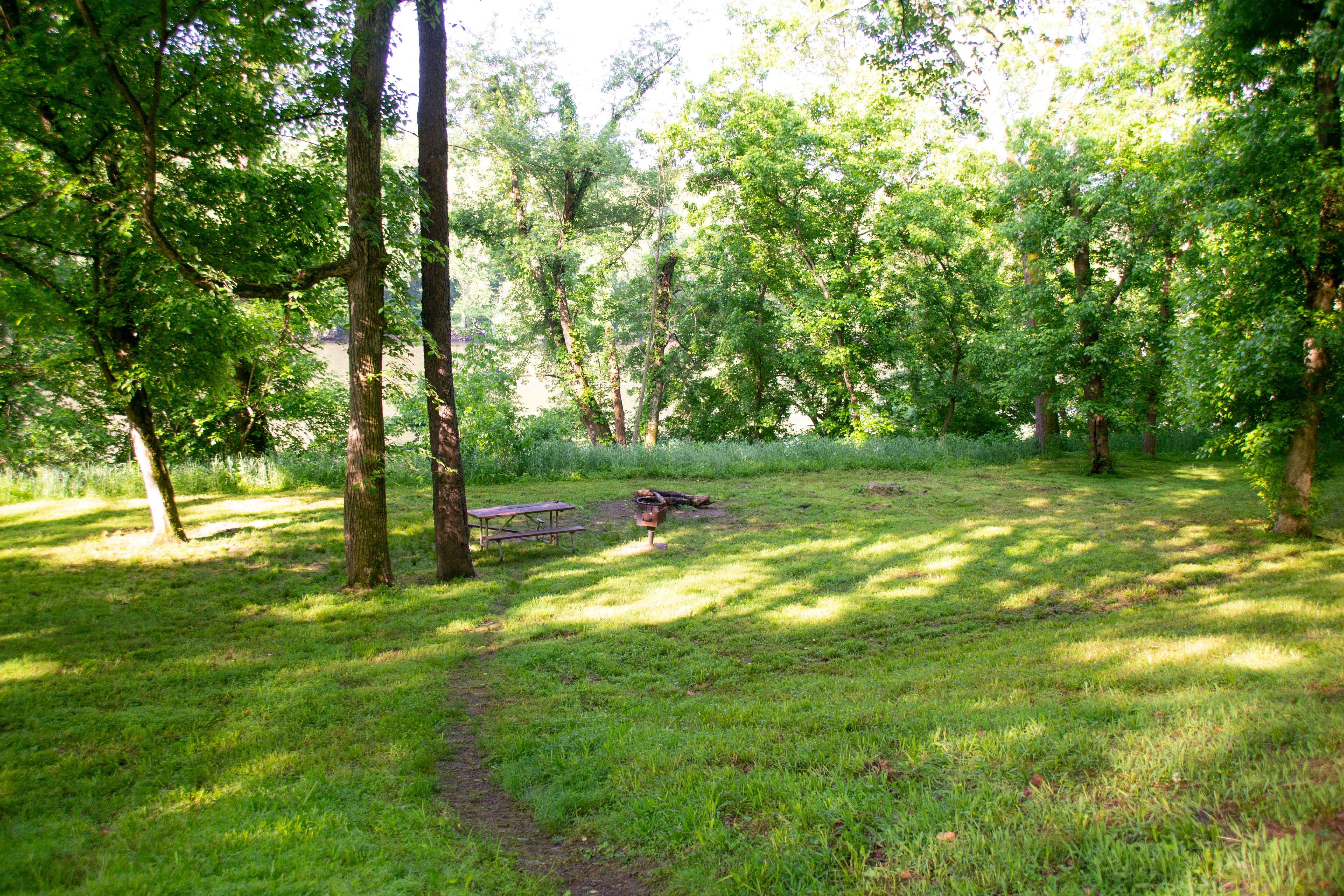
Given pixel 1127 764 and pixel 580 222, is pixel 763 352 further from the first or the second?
pixel 1127 764

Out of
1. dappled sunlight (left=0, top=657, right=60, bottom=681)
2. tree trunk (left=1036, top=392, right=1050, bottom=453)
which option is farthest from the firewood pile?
tree trunk (left=1036, top=392, right=1050, bottom=453)

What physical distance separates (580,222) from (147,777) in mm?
23349

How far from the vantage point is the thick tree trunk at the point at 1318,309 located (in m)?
9.30

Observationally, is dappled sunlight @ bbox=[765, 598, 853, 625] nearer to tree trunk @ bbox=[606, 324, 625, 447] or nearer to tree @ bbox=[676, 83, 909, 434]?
tree @ bbox=[676, 83, 909, 434]

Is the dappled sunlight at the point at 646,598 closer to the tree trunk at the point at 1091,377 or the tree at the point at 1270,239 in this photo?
the tree at the point at 1270,239

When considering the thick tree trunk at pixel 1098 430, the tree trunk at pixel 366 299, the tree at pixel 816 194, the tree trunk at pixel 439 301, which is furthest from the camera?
the tree at pixel 816 194

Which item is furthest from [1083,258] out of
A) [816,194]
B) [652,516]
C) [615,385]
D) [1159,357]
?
[615,385]

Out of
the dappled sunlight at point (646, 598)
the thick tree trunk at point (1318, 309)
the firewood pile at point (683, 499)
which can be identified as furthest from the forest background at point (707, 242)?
the firewood pile at point (683, 499)

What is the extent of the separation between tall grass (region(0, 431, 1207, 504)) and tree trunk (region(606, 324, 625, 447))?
232 inches

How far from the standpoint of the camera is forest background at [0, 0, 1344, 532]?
7.94m

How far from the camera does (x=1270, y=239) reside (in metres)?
9.64

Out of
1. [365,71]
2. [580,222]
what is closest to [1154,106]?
[580,222]

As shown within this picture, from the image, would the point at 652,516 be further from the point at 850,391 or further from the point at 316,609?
the point at 850,391

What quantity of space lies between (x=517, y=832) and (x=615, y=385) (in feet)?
74.5
